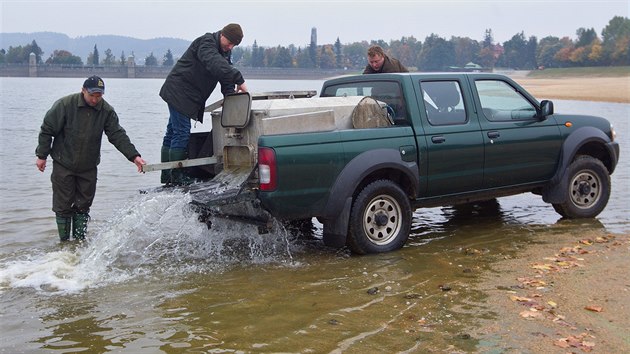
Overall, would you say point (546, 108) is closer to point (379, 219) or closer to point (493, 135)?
point (493, 135)

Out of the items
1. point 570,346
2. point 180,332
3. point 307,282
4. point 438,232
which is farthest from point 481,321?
point 438,232

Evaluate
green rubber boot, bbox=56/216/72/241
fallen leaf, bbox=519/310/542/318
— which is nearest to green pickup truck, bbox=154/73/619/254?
green rubber boot, bbox=56/216/72/241

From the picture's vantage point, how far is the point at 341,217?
7125 mm

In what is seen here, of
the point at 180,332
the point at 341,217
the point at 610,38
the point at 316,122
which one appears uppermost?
the point at 610,38

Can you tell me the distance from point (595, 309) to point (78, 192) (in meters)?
5.32

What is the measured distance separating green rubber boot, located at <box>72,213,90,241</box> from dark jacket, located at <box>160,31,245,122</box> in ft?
5.19

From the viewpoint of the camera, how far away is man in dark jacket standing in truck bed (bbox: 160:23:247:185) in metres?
7.92

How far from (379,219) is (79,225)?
331 cm

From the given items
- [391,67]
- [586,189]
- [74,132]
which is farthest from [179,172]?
[586,189]

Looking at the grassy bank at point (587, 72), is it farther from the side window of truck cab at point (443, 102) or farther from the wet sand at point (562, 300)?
the wet sand at point (562, 300)

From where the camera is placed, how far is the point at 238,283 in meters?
6.50

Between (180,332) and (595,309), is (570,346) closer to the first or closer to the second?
(595,309)

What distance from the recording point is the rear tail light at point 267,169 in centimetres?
662

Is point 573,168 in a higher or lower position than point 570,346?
higher
